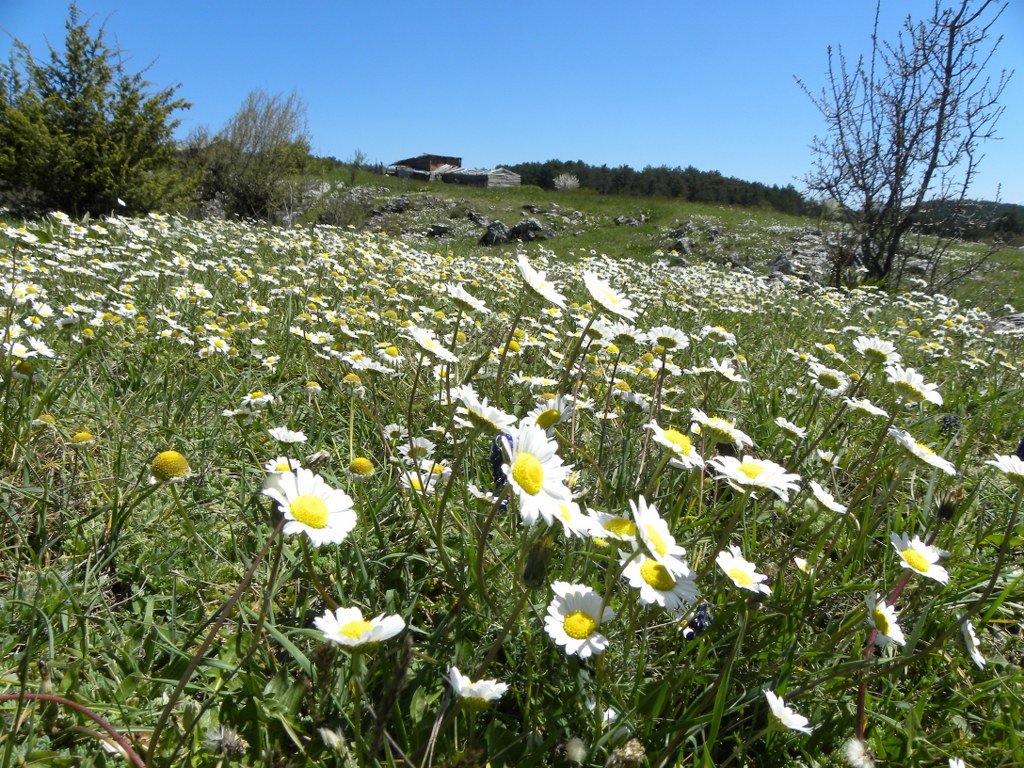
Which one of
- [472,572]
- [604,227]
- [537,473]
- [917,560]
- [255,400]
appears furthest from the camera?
[604,227]

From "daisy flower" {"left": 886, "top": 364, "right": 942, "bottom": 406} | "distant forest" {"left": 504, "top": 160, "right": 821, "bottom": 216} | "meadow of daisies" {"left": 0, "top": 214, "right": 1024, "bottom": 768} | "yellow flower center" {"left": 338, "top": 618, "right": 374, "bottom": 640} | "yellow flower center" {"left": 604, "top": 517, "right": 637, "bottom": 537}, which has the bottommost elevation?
"meadow of daisies" {"left": 0, "top": 214, "right": 1024, "bottom": 768}

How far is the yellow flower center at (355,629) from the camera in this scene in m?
0.83

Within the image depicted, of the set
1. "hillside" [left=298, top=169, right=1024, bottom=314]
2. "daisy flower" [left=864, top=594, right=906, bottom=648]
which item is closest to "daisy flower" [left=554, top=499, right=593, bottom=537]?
"daisy flower" [left=864, top=594, right=906, bottom=648]

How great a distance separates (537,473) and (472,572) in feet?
1.82

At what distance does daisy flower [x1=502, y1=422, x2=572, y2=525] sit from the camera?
0.90 metres

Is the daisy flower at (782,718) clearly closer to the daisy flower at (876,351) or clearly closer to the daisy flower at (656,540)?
the daisy flower at (656,540)

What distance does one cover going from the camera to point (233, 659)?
1.21 metres

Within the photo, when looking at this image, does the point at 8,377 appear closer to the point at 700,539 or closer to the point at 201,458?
the point at 201,458

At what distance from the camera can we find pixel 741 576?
3.65 feet

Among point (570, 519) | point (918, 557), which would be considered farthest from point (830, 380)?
point (570, 519)

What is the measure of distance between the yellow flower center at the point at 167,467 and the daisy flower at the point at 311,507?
1.21 feet

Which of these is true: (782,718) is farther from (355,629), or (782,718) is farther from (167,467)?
(167,467)

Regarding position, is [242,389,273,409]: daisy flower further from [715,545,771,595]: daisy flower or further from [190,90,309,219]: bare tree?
Result: [190,90,309,219]: bare tree

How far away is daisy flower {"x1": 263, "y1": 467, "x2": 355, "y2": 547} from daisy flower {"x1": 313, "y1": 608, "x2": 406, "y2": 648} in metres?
0.11
